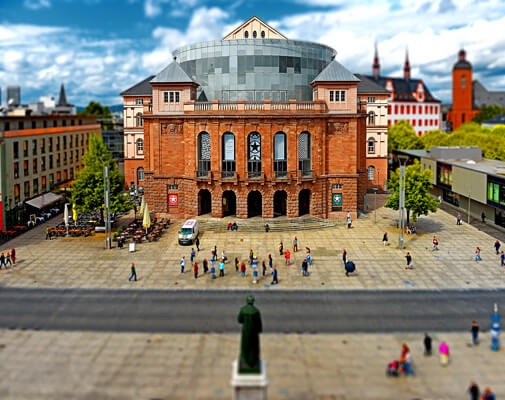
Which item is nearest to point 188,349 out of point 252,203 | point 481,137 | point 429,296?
point 429,296

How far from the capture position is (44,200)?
71.6 meters

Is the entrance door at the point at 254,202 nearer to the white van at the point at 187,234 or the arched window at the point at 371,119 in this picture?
the white van at the point at 187,234

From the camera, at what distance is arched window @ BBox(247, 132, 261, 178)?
64.4m

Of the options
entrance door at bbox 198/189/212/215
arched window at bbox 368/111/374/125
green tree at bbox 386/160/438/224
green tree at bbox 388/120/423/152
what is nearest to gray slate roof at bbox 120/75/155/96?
entrance door at bbox 198/189/212/215

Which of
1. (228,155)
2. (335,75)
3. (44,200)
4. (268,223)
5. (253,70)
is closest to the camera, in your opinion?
(268,223)

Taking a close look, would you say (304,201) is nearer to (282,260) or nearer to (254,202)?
(254,202)

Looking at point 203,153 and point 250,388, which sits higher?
point 203,153

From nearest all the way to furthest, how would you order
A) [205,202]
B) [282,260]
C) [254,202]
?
[282,260]
[205,202]
[254,202]

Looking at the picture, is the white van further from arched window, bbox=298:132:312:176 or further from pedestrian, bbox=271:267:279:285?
arched window, bbox=298:132:312:176

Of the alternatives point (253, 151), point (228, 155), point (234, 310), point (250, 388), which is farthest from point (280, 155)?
point (250, 388)

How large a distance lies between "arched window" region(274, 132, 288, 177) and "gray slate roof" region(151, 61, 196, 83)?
1410 cm

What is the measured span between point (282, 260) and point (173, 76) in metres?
32.3

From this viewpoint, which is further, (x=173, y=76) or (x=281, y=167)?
(x=173, y=76)

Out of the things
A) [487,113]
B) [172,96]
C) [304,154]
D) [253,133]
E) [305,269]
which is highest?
[487,113]
